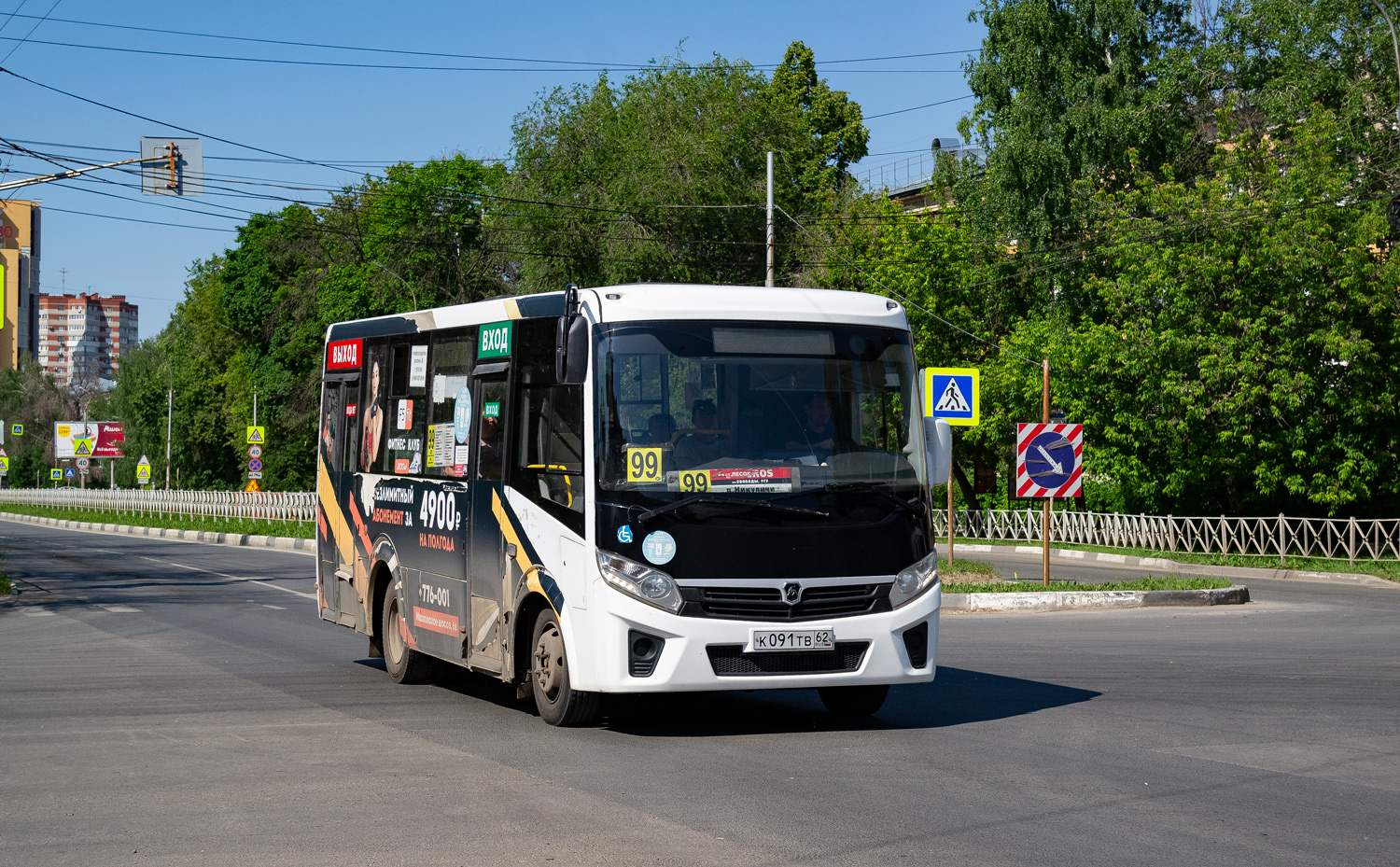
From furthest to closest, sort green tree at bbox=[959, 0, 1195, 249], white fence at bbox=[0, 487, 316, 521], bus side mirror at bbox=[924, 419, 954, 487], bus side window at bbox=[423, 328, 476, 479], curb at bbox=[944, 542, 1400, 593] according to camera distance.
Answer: white fence at bbox=[0, 487, 316, 521] → green tree at bbox=[959, 0, 1195, 249] → curb at bbox=[944, 542, 1400, 593] → bus side window at bbox=[423, 328, 476, 479] → bus side mirror at bbox=[924, 419, 954, 487]

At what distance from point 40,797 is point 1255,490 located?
114 ft

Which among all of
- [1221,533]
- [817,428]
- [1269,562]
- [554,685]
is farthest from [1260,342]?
[554,685]

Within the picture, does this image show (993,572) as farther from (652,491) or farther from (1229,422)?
(652,491)

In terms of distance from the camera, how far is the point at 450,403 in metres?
11.8

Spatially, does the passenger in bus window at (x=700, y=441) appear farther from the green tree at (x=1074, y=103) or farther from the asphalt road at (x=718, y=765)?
the green tree at (x=1074, y=103)

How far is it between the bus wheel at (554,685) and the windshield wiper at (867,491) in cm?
175

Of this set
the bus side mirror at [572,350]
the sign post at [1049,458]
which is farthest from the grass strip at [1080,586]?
the bus side mirror at [572,350]

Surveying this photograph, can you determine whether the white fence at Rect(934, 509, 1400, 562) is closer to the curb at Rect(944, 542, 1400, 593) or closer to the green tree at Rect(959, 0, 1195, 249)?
the curb at Rect(944, 542, 1400, 593)

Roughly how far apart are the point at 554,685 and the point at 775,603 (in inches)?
64.0

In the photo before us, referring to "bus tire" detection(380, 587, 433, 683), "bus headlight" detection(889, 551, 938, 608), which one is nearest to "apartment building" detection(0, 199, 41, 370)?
"bus tire" detection(380, 587, 433, 683)

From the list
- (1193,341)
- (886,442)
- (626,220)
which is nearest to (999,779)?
(886,442)

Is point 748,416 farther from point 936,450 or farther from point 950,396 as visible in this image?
point 950,396

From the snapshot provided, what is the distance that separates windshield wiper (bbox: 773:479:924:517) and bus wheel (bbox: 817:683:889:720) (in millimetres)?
1286

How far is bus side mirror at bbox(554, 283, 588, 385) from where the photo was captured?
961cm
